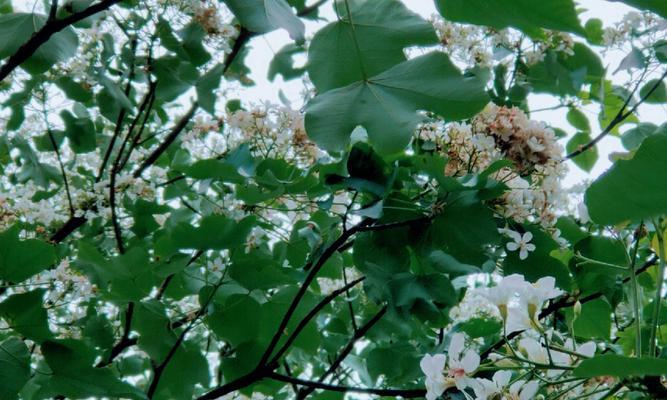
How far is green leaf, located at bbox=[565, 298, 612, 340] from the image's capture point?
128cm

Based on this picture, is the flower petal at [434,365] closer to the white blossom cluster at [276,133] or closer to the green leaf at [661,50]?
the white blossom cluster at [276,133]

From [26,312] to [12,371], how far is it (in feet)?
0.31

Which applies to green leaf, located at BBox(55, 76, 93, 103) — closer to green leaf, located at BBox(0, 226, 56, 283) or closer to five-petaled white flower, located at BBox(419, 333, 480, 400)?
green leaf, located at BBox(0, 226, 56, 283)

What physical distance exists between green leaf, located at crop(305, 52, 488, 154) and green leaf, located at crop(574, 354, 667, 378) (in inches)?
15.2

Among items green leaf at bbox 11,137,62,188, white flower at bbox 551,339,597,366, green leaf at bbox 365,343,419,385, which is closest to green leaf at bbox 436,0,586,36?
white flower at bbox 551,339,597,366

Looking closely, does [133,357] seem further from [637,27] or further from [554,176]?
[637,27]

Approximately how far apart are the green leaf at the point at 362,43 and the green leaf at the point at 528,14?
0.42 meters

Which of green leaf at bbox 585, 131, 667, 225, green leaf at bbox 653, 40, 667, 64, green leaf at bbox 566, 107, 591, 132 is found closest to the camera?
green leaf at bbox 585, 131, 667, 225

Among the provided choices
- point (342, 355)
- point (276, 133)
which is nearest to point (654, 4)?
point (276, 133)

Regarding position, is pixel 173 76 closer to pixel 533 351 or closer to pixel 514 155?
pixel 514 155

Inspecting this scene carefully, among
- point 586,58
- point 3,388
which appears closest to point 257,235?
point 3,388

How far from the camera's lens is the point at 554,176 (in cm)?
108

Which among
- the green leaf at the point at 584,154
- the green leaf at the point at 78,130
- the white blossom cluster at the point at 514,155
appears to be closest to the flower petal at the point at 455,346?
the white blossom cluster at the point at 514,155

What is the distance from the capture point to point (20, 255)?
3.71ft
